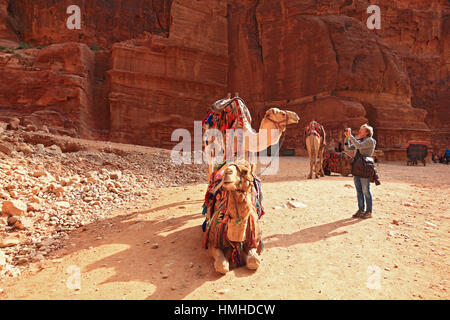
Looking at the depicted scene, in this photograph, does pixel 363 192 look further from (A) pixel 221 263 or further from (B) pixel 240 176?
(A) pixel 221 263

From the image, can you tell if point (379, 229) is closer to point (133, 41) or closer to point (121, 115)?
point (121, 115)

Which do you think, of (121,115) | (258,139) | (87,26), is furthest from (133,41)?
(258,139)

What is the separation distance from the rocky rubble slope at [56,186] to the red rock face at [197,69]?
8255mm

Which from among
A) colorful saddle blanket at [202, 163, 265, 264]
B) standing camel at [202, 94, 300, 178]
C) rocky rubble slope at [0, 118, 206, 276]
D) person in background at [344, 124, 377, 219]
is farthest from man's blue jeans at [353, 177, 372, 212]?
rocky rubble slope at [0, 118, 206, 276]

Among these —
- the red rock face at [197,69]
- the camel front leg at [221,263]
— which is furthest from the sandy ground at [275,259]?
the red rock face at [197,69]

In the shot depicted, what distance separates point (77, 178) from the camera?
232 inches

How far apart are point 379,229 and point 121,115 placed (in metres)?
16.9

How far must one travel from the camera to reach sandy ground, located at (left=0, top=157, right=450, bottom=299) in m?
2.47

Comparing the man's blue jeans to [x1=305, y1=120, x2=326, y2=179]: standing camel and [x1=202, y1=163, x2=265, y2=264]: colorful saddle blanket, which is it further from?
[x1=305, y1=120, x2=326, y2=179]: standing camel

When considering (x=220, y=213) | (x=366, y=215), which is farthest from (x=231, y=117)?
(x=366, y=215)

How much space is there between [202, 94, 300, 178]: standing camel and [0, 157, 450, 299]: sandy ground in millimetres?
1278

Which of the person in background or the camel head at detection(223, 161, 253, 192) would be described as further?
the person in background

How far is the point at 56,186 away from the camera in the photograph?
5.21 m

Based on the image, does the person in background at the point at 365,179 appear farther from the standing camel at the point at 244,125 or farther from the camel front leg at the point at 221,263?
the camel front leg at the point at 221,263
